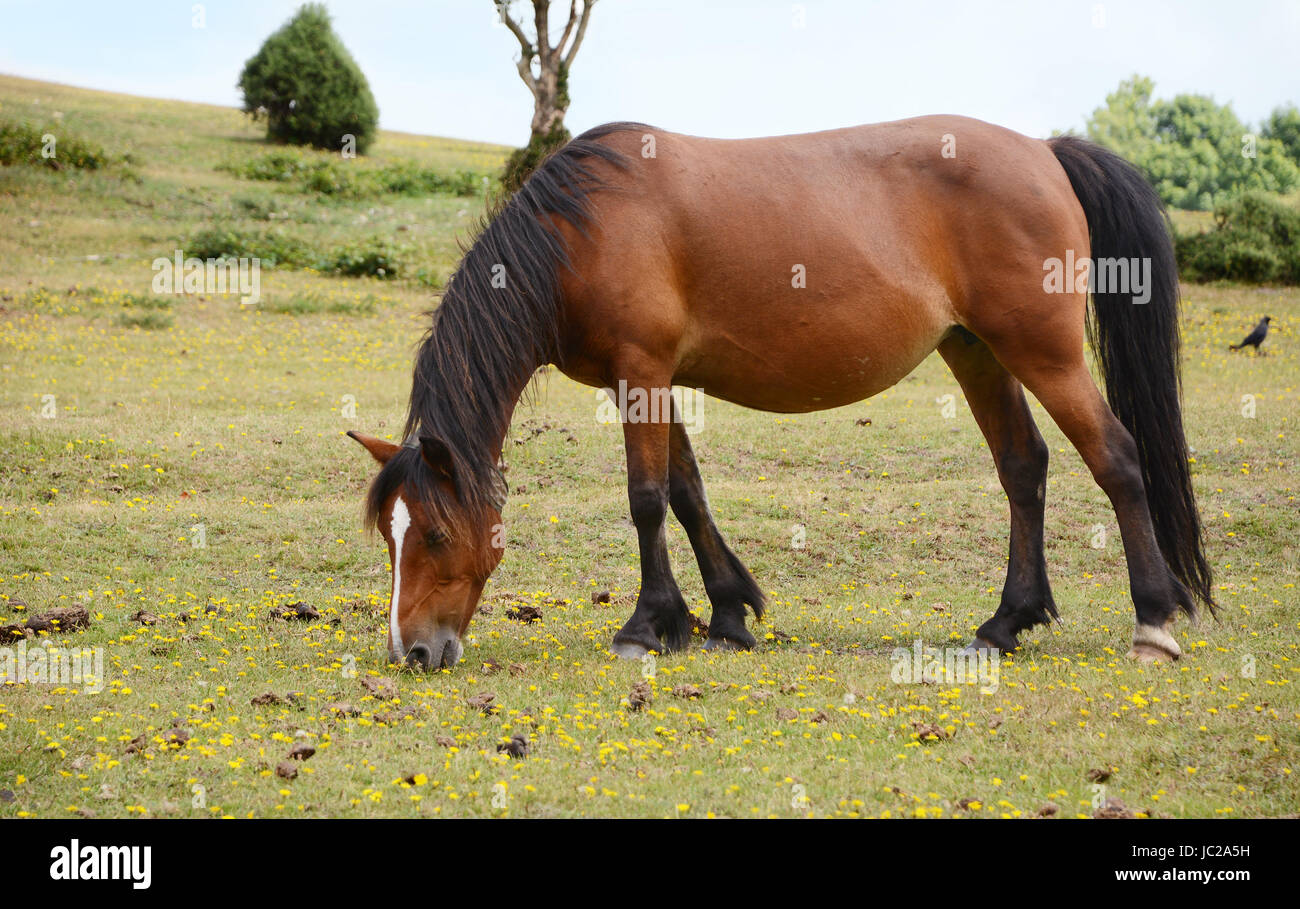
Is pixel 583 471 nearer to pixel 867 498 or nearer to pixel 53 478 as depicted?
pixel 867 498

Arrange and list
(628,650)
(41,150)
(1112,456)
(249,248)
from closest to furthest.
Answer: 1. (1112,456)
2. (628,650)
3. (249,248)
4. (41,150)

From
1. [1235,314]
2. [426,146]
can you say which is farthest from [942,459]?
[426,146]

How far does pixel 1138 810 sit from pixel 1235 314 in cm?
2272

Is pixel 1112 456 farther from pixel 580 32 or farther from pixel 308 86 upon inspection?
pixel 308 86

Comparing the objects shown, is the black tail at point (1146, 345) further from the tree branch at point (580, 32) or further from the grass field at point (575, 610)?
the tree branch at point (580, 32)

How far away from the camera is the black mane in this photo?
19.4 feet

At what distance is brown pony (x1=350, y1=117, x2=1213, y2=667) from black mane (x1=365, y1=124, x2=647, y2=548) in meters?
0.01

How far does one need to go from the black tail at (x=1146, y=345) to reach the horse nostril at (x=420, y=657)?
4319 millimetres

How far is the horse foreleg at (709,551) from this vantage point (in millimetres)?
7023

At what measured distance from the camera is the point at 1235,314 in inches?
944

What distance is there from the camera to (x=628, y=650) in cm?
667

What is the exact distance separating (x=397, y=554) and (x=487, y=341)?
1.23 meters

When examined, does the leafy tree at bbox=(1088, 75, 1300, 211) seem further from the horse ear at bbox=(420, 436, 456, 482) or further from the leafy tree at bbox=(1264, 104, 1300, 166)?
the horse ear at bbox=(420, 436, 456, 482)

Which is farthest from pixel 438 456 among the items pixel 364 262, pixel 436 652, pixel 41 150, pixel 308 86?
pixel 308 86
